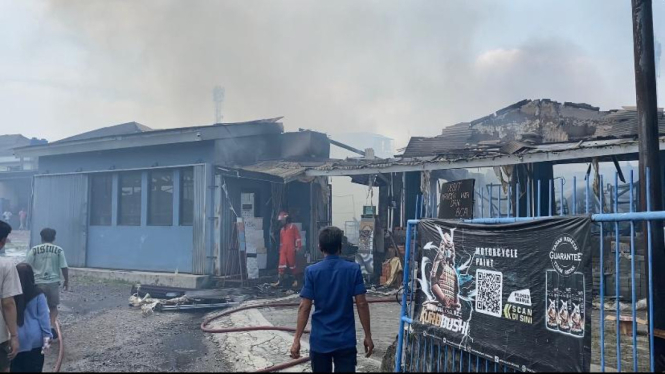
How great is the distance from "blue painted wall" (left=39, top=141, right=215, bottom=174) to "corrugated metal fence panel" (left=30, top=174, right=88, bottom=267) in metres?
0.39

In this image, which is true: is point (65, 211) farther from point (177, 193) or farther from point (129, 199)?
point (177, 193)

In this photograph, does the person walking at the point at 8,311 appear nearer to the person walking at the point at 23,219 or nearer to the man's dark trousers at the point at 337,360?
the man's dark trousers at the point at 337,360

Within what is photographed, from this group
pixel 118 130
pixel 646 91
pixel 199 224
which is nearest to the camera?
pixel 646 91

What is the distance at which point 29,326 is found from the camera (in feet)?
14.7

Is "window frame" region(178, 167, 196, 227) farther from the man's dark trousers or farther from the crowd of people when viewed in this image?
the man's dark trousers

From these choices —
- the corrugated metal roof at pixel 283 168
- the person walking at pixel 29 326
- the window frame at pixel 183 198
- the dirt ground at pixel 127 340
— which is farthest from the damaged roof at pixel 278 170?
the person walking at pixel 29 326

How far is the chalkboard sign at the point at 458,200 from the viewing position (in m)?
5.20

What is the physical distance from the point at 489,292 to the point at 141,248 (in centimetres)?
1192

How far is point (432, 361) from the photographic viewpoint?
4926 mm

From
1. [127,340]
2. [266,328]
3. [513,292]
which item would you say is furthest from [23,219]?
[513,292]

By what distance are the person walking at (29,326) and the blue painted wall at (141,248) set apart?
840 cm

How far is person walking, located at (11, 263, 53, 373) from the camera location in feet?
14.5

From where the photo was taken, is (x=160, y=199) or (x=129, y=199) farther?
(x=129, y=199)

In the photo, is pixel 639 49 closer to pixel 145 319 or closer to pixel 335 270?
pixel 335 270
